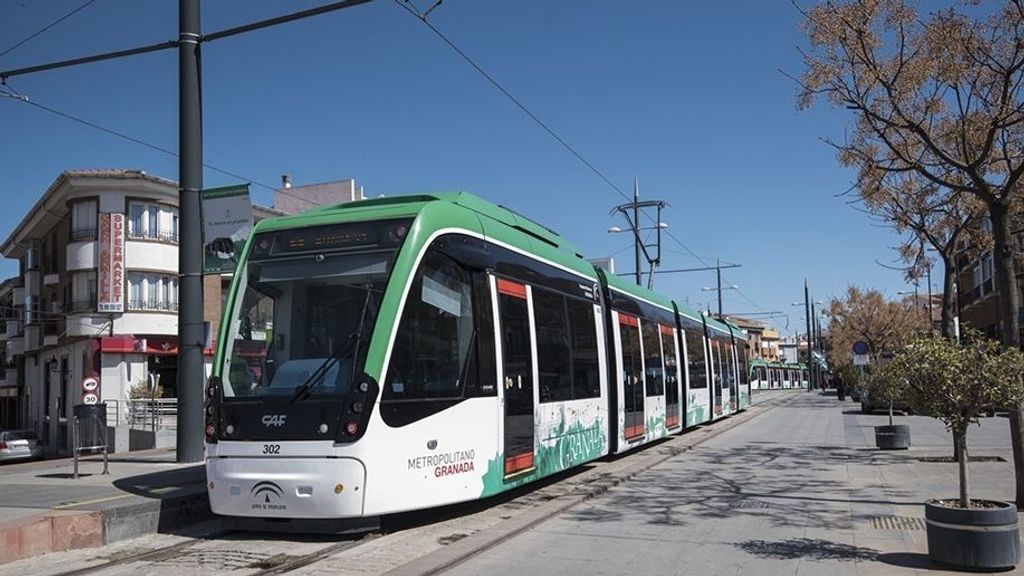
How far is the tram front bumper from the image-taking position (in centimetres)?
792

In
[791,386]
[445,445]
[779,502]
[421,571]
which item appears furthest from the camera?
[791,386]

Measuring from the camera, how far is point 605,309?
48.8 ft

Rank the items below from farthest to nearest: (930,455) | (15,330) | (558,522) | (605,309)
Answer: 1. (15,330)
2. (930,455)
3. (605,309)
4. (558,522)

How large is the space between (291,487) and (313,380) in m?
1.04

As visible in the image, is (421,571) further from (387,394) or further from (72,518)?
(72,518)

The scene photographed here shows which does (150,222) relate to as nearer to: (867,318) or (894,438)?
(894,438)

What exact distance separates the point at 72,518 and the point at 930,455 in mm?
15173

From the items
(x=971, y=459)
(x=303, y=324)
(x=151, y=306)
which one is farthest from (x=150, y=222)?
(x=971, y=459)

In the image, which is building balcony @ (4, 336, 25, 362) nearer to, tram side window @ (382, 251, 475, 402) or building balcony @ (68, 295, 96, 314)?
building balcony @ (68, 295, 96, 314)

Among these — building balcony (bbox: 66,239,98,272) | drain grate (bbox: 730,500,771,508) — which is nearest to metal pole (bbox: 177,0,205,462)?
drain grate (bbox: 730,500,771,508)

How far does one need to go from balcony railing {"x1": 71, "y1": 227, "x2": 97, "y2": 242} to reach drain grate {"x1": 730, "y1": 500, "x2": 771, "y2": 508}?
35.1m

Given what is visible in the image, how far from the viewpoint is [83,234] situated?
3838 cm

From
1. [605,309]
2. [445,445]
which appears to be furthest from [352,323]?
[605,309]

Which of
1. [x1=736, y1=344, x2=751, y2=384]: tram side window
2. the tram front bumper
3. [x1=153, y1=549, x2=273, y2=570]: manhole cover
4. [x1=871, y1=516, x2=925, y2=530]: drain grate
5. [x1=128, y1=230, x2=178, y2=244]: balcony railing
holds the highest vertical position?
[x1=128, y1=230, x2=178, y2=244]: balcony railing
